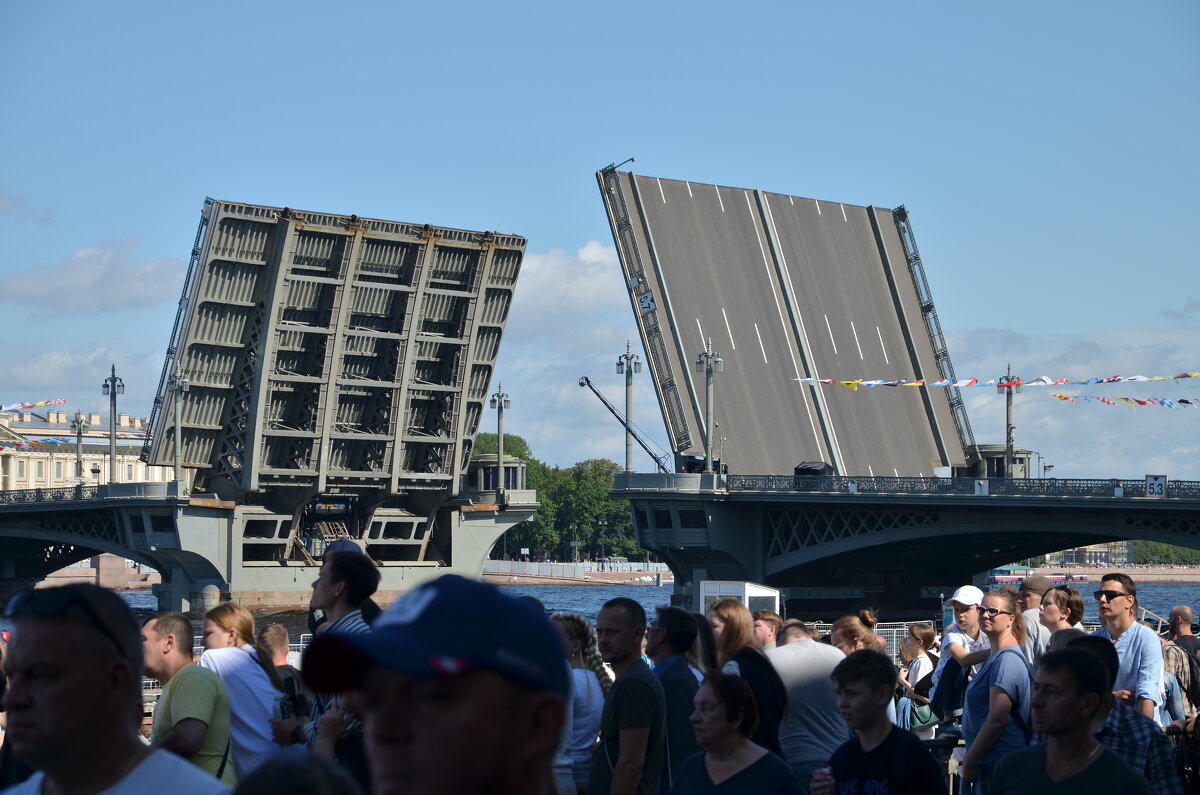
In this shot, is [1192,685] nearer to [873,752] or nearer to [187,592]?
[873,752]

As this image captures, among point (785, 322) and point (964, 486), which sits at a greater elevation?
point (785, 322)

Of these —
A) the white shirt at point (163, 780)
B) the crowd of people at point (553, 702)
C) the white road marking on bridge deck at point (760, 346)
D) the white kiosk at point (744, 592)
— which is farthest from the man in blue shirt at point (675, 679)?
the white road marking on bridge deck at point (760, 346)

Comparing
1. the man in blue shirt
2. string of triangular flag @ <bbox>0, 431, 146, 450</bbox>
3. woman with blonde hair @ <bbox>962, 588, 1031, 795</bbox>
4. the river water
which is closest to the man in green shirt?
the man in blue shirt

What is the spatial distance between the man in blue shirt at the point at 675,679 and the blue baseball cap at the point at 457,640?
10.8 feet

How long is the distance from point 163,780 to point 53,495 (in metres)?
46.5

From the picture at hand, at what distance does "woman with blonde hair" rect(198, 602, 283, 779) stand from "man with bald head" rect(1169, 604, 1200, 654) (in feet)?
17.1

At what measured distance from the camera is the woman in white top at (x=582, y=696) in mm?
5453

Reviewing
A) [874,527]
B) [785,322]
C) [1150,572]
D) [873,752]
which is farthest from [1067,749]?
[1150,572]

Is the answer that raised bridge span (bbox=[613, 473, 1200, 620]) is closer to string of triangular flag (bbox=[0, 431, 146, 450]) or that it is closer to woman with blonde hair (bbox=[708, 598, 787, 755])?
string of triangular flag (bbox=[0, 431, 146, 450])

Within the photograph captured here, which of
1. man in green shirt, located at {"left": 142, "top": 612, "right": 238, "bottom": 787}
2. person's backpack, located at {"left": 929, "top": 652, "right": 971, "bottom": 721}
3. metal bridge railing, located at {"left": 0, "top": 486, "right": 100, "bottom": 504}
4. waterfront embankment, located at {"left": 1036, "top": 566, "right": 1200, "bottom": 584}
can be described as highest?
metal bridge railing, located at {"left": 0, "top": 486, "right": 100, "bottom": 504}

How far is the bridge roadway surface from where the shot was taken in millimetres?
32062

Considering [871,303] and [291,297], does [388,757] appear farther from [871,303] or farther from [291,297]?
[871,303]

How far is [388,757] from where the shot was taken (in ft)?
4.76

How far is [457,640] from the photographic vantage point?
1.45m
